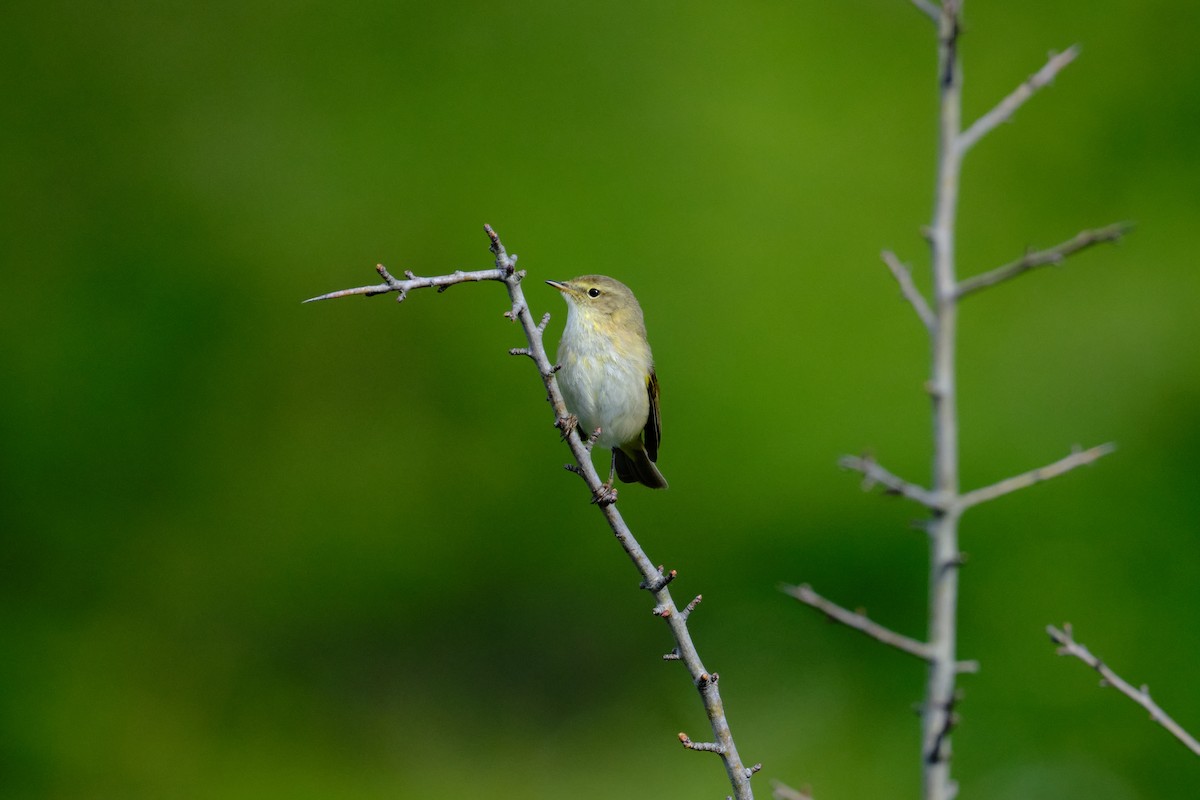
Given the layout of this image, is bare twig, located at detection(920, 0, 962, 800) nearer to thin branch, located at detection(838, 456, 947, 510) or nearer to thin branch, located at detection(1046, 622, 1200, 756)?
thin branch, located at detection(838, 456, 947, 510)

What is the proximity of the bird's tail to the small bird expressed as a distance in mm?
226

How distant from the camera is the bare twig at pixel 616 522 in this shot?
71.6 inches

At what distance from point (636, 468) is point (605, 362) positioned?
2.09ft

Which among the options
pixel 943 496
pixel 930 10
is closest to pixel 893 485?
pixel 943 496

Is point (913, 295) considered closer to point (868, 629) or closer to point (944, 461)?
point (944, 461)

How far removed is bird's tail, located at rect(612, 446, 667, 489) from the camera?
181 inches

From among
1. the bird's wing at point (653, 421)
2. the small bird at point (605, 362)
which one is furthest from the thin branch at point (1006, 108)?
the bird's wing at point (653, 421)

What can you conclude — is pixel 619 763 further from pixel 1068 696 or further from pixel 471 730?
pixel 1068 696

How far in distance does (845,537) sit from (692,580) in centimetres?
91

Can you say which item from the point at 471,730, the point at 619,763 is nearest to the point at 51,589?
the point at 471,730

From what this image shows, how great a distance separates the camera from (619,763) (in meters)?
6.75

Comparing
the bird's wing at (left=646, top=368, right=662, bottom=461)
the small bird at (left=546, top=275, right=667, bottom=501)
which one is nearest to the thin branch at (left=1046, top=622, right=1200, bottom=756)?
the small bird at (left=546, top=275, right=667, bottom=501)

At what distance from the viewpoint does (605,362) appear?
4141 mm

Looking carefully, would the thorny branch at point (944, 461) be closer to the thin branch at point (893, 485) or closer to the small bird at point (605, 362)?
the thin branch at point (893, 485)
